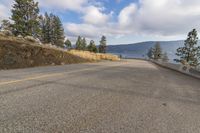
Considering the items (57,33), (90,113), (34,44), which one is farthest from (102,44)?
(90,113)

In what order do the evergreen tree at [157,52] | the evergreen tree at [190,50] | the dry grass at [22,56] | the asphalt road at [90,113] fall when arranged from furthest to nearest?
the evergreen tree at [157,52], the evergreen tree at [190,50], the dry grass at [22,56], the asphalt road at [90,113]

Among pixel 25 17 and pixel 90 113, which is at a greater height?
pixel 25 17

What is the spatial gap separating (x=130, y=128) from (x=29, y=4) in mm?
41340

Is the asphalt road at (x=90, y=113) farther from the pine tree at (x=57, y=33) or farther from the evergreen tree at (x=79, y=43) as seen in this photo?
the evergreen tree at (x=79, y=43)

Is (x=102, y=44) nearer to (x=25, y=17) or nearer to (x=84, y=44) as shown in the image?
(x=84, y=44)

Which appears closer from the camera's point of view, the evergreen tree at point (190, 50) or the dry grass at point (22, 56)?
the dry grass at point (22, 56)

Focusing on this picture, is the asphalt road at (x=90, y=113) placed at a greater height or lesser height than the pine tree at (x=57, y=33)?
lesser

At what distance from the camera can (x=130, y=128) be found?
3.65m

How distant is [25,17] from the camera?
40.4 meters

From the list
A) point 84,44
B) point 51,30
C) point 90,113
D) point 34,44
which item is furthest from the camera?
point 84,44

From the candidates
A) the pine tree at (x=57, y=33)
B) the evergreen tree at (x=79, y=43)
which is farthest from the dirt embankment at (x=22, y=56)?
the evergreen tree at (x=79, y=43)

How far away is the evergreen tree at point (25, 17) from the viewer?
3928 cm

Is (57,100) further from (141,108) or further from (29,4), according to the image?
(29,4)

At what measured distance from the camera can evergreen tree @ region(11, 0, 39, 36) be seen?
39.3m
